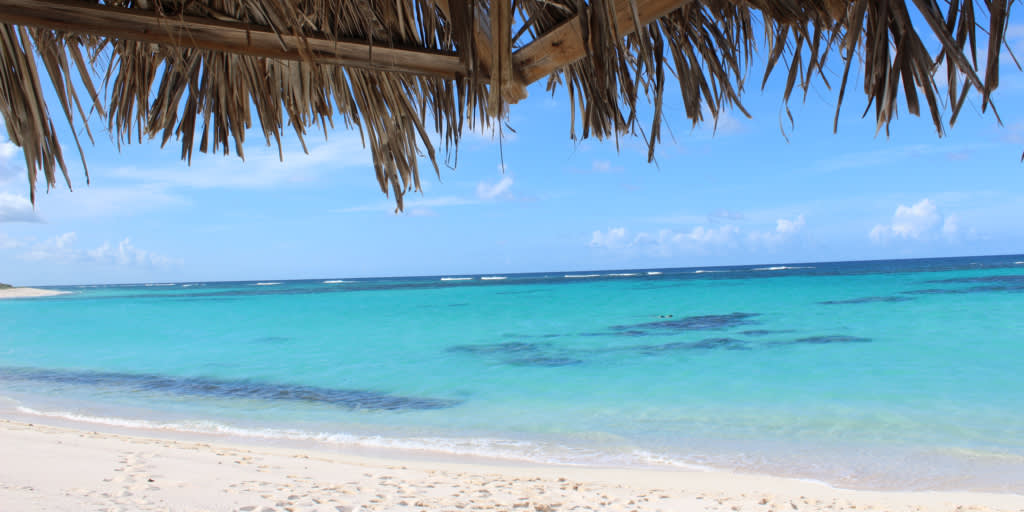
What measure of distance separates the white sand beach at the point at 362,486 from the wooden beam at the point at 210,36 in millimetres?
1693

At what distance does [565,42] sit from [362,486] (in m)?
2.16

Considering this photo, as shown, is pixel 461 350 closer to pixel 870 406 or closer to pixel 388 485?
pixel 870 406

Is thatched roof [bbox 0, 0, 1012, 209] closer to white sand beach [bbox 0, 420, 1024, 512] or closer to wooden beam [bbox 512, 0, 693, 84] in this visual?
wooden beam [bbox 512, 0, 693, 84]

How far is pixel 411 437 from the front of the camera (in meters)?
4.09

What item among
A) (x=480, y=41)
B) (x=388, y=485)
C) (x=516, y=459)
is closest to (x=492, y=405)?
(x=516, y=459)

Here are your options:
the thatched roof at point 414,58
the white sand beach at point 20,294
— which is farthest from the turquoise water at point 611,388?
the white sand beach at point 20,294

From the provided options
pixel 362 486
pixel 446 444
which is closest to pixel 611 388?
pixel 446 444

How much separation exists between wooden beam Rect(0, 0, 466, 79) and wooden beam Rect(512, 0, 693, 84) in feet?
0.54

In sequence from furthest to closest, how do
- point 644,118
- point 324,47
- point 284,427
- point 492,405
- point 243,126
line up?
point 492,405
point 284,427
point 243,126
point 644,118
point 324,47

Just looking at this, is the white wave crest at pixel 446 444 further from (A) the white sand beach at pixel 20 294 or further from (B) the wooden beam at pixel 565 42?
(A) the white sand beach at pixel 20 294

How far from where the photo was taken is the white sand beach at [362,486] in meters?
2.37

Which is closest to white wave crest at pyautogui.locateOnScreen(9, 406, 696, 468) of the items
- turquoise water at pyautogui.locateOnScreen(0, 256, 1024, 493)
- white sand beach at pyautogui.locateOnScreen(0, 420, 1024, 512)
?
turquoise water at pyautogui.locateOnScreen(0, 256, 1024, 493)

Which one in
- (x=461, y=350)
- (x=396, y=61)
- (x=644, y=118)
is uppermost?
(x=396, y=61)

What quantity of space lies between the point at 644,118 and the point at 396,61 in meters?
0.60
